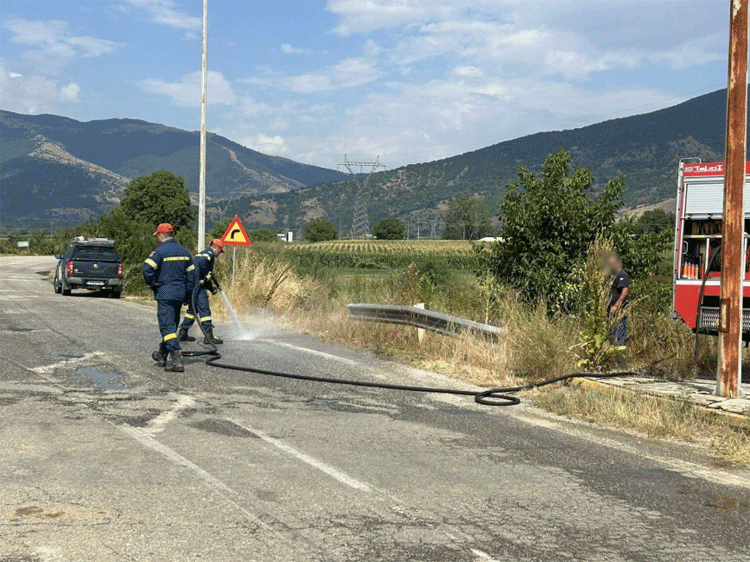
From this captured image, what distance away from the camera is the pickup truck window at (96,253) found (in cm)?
3047

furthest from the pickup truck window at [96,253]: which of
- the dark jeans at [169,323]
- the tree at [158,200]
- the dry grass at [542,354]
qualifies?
the tree at [158,200]

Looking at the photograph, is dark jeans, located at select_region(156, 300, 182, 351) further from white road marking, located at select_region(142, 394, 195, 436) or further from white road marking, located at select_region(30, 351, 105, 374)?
white road marking, located at select_region(142, 394, 195, 436)

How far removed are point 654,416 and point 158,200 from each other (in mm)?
126579

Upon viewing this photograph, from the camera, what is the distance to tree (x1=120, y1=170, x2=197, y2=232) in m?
129

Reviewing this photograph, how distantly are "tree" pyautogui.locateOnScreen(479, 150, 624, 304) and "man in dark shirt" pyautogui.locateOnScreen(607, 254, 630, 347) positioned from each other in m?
2.14

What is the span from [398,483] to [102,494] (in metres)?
2.01

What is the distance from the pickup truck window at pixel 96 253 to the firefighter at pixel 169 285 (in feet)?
65.5

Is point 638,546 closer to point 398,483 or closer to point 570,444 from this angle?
point 398,483

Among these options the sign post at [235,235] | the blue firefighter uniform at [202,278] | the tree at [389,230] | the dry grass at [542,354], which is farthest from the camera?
the tree at [389,230]

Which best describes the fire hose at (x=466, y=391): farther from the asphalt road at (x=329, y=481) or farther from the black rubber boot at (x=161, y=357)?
the black rubber boot at (x=161, y=357)

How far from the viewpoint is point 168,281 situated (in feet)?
38.2

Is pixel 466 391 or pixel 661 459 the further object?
pixel 466 391

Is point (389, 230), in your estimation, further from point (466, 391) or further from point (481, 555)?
point (481, 555)

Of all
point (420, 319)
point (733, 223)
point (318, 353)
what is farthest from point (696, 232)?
point (318, 353)
